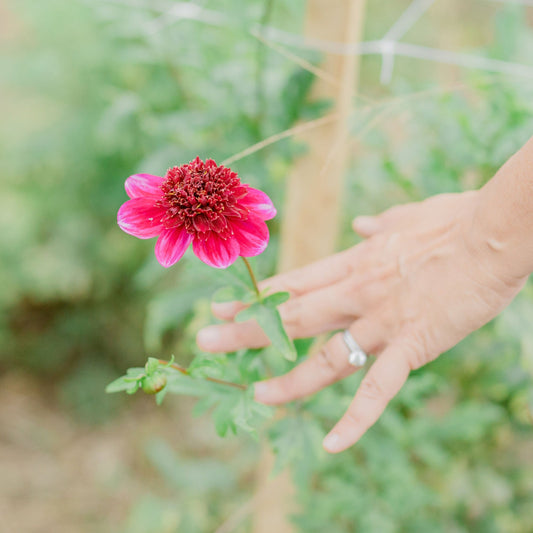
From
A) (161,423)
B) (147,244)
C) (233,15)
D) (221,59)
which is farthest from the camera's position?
(161,423)

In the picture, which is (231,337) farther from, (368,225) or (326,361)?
(368,225)

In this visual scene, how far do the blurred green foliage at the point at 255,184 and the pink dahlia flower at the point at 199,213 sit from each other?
0.14m

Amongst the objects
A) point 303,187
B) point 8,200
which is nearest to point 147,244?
point 8,200

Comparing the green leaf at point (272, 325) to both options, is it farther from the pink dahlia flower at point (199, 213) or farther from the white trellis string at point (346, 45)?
the white trellis string at point (346, 45)

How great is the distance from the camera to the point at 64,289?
210cm

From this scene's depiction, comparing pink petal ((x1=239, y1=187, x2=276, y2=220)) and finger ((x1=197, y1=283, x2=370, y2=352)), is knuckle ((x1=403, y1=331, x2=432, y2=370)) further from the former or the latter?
pink petal ((x1=239, y1=187, x2=276, y2=220))

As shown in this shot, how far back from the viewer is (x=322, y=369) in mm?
778

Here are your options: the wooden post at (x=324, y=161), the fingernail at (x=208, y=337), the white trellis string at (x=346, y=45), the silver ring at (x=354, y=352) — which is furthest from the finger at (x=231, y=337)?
the white trellis string at (x=346, y=45)

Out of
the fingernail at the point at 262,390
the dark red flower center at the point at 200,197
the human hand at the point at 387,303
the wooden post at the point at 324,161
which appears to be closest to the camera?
the dark red flower center at the point at 200,197

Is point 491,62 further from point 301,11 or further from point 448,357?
point 448,357

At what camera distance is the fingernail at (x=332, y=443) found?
2.21 ft

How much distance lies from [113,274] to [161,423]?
2.19 feet

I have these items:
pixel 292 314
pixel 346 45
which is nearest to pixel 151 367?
pixel 292 314

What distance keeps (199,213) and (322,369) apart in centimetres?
31
